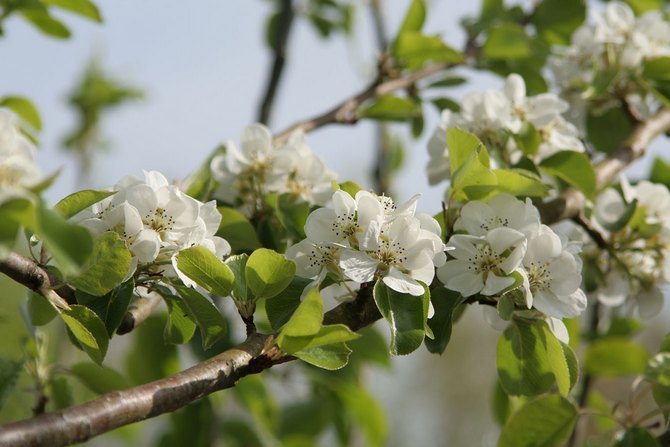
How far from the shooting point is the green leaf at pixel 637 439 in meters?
1.32

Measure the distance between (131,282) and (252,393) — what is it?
3.69 ft

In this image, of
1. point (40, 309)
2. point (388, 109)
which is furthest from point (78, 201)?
point (388, 109)

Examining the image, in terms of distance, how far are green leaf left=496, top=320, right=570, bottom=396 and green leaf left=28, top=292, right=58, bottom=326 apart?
604 mm

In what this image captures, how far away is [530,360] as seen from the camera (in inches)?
46.3

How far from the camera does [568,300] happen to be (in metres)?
1.13

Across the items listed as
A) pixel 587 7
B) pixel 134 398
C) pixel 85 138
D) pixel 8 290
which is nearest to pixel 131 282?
pixel 134 398

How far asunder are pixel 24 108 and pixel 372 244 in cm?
93

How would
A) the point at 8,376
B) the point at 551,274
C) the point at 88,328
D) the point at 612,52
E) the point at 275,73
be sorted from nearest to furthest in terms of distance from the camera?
the point at 88,328, the point at 551,274, the point at 8,376, the point at 612,52, the point at 275,73

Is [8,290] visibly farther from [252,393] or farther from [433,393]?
[433,393]

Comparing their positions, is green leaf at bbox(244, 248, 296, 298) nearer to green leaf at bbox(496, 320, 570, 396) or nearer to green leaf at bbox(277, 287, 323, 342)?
green leaf at bbox(277, 287, 323, 342)

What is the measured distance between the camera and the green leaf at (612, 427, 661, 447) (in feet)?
4.33

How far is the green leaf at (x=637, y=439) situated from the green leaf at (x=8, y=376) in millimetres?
930

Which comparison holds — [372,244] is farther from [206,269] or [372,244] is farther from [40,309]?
[40,309]

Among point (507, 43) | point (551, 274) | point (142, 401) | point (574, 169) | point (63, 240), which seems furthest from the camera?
point (507, 43)
